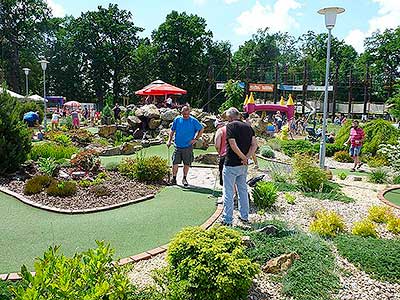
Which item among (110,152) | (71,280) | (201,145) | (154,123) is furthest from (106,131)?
(71,280)

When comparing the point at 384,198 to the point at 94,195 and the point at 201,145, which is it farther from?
the point at 201,145

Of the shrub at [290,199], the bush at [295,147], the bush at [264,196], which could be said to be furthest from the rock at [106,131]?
the bush at [264,196]

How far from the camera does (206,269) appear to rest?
9.98ft

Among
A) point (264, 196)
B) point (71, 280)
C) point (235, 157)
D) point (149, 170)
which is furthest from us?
point (149, 170)

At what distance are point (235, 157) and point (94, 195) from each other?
287 centimetres

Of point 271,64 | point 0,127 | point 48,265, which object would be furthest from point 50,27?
point 48,265

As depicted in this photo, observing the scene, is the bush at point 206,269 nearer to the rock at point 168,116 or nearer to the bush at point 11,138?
the bush at point 11,138

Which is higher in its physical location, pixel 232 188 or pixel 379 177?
pixel 232 188

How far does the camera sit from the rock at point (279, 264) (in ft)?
12.5

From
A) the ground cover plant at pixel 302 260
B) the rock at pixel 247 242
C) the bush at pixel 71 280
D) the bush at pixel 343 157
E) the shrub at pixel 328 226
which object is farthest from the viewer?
the bush at pixel 343 157

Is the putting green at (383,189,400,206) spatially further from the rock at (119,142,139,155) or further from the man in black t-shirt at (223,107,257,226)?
the rock at (119,142,139,155)

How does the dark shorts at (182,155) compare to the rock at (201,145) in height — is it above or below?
above

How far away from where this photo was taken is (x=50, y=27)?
48.4 metres

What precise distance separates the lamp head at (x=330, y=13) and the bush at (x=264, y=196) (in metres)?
4.81
